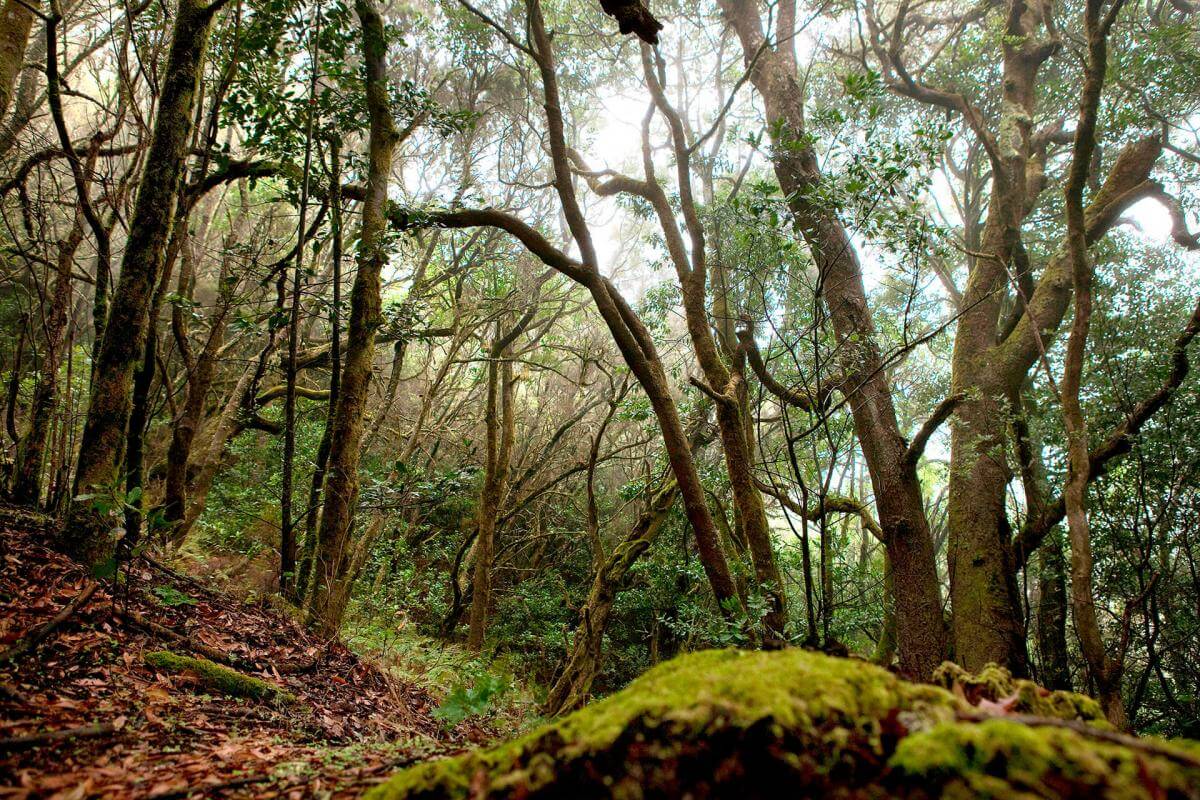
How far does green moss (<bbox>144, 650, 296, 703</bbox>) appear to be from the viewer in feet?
9.71

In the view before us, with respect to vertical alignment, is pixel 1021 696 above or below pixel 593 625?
above

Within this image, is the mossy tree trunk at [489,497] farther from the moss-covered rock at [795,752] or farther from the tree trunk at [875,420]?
the moss-covered rock at [795,752]

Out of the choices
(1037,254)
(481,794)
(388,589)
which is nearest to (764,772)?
(481,794)

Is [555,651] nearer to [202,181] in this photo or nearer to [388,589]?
[388,589]

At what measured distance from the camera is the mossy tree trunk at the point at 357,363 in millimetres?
4844

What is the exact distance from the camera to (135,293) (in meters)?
3.70

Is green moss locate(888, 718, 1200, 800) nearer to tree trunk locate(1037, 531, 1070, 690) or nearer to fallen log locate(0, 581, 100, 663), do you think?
fallen log locate(0, 581, 100, 663)

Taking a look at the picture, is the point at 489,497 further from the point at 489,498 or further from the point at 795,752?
the point at 795,752

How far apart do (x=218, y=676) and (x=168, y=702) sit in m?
0.55

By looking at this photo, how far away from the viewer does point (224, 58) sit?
211 inches

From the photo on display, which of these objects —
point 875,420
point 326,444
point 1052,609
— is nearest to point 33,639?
point 326,444

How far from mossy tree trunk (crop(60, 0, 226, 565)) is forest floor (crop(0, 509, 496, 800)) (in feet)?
0.98

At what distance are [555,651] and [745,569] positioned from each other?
6654mm

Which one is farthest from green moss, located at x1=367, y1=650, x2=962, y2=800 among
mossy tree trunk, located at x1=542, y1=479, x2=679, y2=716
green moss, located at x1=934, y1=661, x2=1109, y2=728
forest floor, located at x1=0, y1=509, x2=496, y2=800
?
mossy tree trunk, located at x1=542, y1=479, x2=679, y2=716
